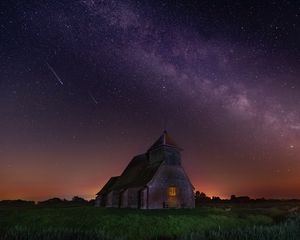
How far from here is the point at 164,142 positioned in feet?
144

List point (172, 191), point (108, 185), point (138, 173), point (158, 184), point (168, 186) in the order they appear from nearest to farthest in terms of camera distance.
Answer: point (158, 184) < point (168, 186) < point (172, 191) < point (138, 173) < point (108, 185)

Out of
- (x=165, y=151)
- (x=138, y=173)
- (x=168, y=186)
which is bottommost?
(x=168, y=186)

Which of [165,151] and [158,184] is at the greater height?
[165,151]

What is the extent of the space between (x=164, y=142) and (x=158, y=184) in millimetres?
6986

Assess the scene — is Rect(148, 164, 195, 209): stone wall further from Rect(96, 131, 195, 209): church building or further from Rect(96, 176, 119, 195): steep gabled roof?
Rect(96, 176, 119, 195): steep gabled roof

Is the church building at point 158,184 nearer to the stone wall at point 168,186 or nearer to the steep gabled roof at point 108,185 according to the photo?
the stone wall at point 168,186

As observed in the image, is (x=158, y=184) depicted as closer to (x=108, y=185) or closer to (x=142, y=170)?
A: (x=142, y=170)

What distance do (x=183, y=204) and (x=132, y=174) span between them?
10.5 meters

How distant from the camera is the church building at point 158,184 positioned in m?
39.5

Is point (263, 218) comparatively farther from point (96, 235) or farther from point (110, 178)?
point (110, 178)

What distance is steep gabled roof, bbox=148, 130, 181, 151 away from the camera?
145 ft

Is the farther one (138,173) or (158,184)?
(138,173)

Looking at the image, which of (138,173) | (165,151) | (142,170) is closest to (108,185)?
(138,173)

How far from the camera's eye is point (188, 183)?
4384cm
